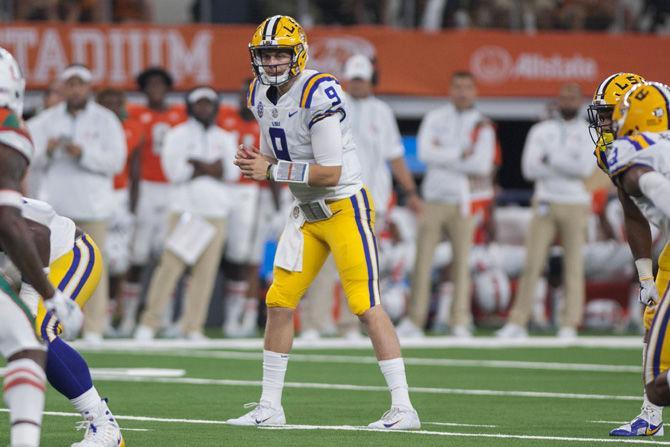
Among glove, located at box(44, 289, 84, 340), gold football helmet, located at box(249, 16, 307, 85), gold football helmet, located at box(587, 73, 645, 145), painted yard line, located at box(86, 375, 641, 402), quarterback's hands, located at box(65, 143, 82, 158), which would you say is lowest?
painted yard line, located at box(86, 375, 641, 402)

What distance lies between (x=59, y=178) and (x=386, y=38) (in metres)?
6.28

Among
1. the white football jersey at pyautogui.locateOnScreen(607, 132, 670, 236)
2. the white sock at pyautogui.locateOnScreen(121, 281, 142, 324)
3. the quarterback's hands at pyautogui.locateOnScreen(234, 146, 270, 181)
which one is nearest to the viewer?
the white football jersey at pyautogui.locateOnScreen(607, 132, 670, 236)

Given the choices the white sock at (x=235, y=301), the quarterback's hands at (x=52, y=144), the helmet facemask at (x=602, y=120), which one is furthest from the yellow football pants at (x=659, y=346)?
the white sock at (x=235, y=301)

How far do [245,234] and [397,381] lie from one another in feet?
21.7

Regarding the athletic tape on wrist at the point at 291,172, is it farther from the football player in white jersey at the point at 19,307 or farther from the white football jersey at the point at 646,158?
the football player in white jersey at the point at 19,307

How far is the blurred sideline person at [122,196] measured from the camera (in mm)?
14172

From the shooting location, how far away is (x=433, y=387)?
32.8ft

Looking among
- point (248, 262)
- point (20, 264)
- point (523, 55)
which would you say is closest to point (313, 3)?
point (523, 55)

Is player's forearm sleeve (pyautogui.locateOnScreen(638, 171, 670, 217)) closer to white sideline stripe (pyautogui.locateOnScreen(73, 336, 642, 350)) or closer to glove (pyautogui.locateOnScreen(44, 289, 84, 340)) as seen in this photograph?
glove (pyautogui.locateOnScreen(44, 289, 84, 340))

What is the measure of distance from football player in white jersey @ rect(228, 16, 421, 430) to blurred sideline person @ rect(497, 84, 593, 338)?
A: 609cm

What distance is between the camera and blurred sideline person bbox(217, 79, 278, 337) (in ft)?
46.4

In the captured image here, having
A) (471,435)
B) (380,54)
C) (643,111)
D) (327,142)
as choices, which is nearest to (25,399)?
(471,435)

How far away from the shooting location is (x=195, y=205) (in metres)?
13.5

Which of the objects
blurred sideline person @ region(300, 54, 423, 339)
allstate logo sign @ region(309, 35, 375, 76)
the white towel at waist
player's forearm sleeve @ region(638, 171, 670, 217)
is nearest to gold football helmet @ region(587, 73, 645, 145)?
player's forearm sleeve @ region(638, 171, 670, 217)
